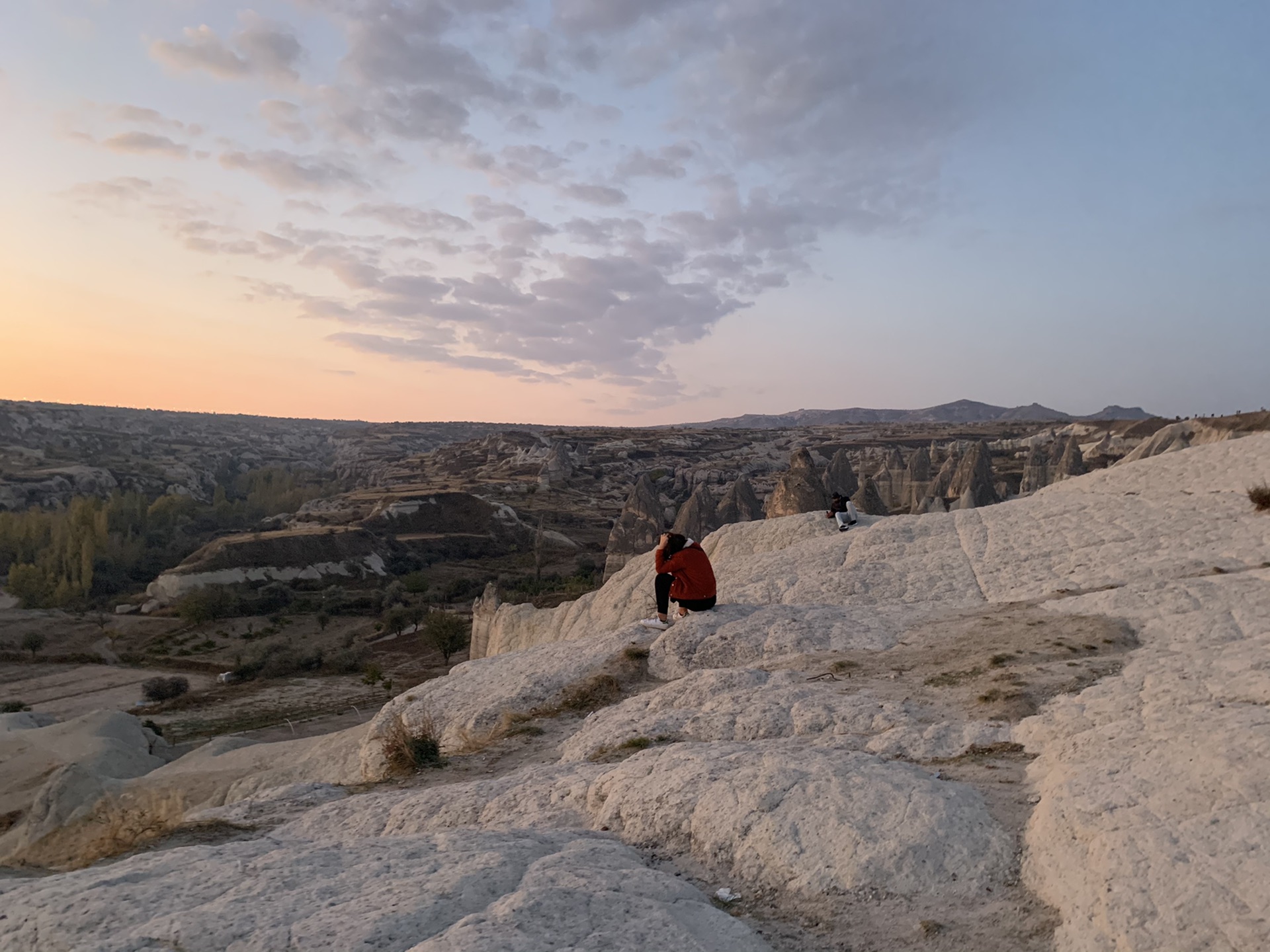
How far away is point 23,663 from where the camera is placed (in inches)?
1647

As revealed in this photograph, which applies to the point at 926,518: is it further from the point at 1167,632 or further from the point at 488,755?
the point at 488,755

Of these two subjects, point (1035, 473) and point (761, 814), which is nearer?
point (761, 814)

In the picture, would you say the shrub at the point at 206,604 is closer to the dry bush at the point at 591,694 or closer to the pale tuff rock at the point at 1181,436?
the dry bush at the point at 591,694

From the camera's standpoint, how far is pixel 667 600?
396 inches

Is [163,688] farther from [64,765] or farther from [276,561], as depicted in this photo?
[276,561]

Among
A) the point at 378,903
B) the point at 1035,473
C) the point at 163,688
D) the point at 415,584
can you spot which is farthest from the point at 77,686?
the point at 1035,473

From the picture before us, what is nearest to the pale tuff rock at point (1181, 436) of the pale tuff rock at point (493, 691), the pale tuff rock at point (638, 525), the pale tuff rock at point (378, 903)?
the pale tuff rock at point (638, 525)

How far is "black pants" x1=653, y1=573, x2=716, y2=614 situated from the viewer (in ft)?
33.1

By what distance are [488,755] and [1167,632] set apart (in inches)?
279

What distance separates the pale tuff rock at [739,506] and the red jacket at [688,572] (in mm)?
40680

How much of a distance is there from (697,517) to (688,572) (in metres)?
38.3

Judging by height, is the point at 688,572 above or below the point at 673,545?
below

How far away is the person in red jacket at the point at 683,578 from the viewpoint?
10125 mm

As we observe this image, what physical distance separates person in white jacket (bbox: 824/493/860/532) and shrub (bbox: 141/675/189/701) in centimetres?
3363
